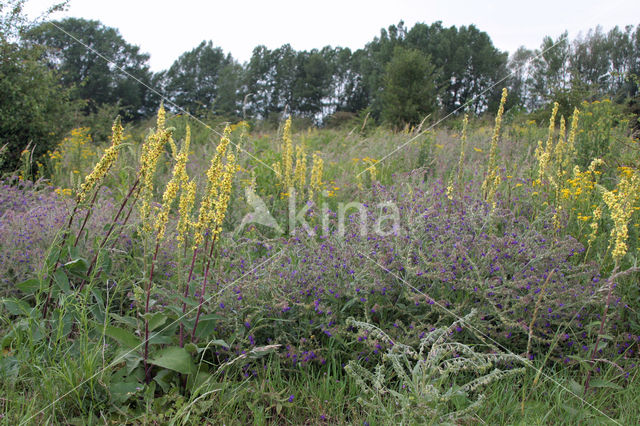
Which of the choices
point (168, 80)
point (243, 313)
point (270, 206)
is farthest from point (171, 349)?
point (168, 80)

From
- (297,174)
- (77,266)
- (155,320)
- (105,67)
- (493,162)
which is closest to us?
(155,320)

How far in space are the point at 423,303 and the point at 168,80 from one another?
43.6 metres

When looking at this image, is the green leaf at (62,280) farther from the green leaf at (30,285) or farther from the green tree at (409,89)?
the green tree at (409,89)

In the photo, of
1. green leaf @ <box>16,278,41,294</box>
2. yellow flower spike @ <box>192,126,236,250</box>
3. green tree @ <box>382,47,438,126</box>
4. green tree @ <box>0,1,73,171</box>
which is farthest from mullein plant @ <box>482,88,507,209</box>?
green tree @ <box>382,47,438,126</box>

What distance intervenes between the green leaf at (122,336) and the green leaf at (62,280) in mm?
419

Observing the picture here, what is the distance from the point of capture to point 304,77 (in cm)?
4403

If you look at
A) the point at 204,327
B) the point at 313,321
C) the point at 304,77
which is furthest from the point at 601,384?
the point at 304,77

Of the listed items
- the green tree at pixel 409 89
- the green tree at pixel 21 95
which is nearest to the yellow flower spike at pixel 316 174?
the green tree at pixel 21 95

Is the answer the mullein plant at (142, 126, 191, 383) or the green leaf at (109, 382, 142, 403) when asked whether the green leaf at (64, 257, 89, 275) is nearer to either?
the mullein plant at (142, 126, 191, 383)

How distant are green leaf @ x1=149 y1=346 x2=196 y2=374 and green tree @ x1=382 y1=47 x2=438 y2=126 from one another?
18.4m

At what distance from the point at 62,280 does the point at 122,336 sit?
0.54 m

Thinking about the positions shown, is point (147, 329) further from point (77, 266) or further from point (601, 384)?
point (601, 384)

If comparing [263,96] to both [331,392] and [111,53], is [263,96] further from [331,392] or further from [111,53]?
[331,392]

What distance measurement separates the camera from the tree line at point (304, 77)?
697 cm
